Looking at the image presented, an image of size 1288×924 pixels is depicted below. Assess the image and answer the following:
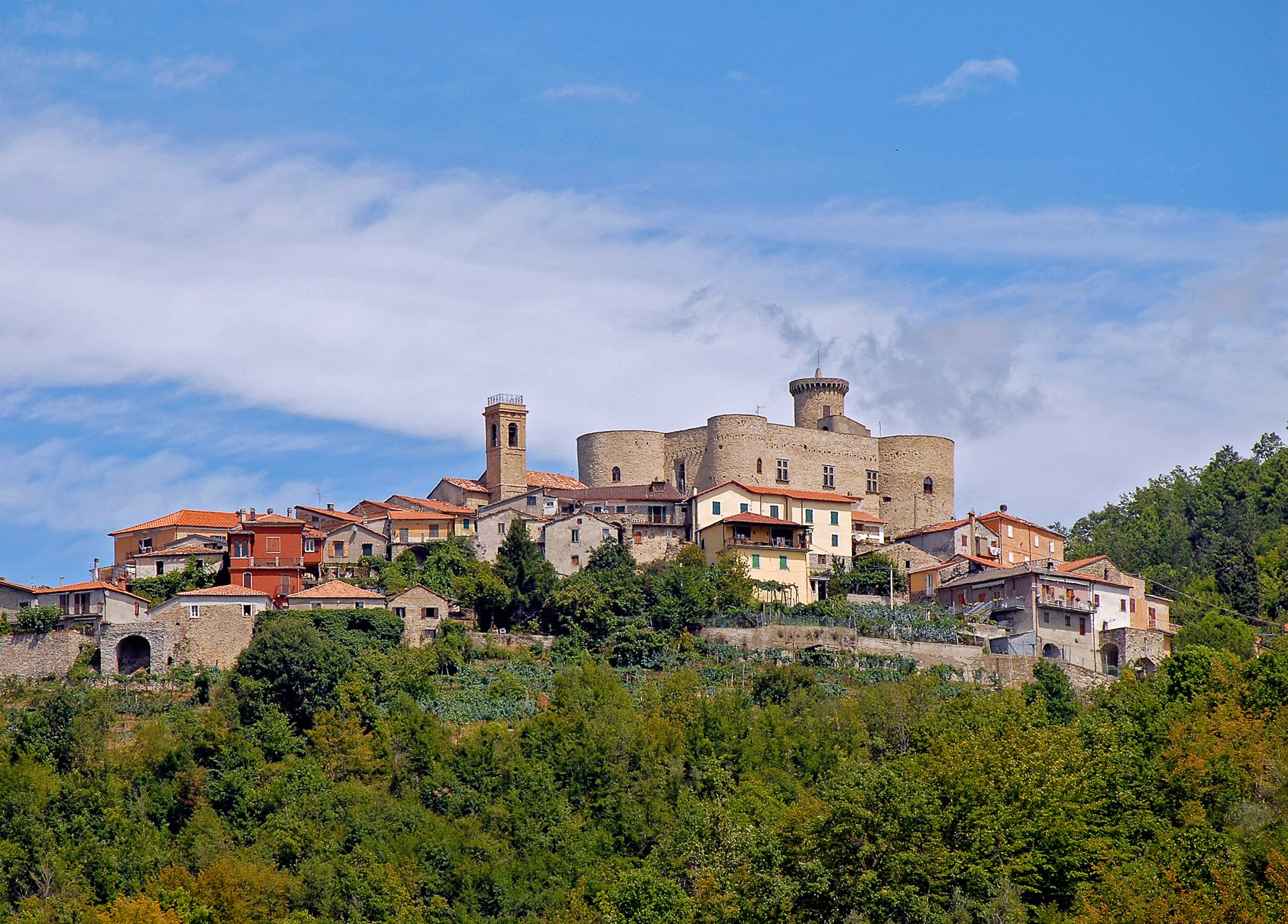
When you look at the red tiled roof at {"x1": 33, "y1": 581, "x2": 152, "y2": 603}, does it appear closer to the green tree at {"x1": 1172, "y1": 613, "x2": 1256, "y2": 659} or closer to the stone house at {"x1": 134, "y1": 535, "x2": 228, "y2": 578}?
the stone house at {"x1": 134, "y1": 535, "x2": 228, "y2": 578}

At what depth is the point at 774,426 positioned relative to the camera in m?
88.6

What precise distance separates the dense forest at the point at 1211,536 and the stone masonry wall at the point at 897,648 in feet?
43.6

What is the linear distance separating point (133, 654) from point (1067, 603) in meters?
34.1

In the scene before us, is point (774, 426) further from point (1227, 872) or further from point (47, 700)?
point (1227, 872)

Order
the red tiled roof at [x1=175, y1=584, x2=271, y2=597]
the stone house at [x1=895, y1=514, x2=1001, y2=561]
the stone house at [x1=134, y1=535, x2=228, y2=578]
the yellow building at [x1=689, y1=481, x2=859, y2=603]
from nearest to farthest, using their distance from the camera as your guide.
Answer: the red tiled roof at [x1=175, y1=584, x2=271, y2=597] < the stone house at [x1=134, y1=535, x2=228, y2=578] < the yellow building at [x1=689, y1=481, x2=859, y2=603] < the stone house at [x1=895, y1=514, x2=1001, y2=561]

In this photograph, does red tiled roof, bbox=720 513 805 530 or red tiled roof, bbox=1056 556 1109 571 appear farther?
red tiled roof, bbox=720 513 805 530

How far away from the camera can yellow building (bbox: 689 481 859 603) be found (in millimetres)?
81562

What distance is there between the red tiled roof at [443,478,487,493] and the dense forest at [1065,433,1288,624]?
96.3 ft

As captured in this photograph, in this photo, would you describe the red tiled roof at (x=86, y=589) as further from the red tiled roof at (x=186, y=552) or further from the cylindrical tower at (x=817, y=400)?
the cylindrical tower at (x=817, y=400)

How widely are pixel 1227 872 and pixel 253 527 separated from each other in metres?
43.2

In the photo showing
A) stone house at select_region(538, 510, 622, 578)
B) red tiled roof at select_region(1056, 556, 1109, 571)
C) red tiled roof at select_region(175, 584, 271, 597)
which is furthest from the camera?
red tiled roof at select_region(1056, 556, 1109, 571)

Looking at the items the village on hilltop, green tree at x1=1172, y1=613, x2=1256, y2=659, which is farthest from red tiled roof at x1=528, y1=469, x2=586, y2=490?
green tree at x1=1172, y1=613, x2=1256, y2=659

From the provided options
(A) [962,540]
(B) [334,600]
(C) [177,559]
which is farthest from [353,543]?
(A) [962,540]

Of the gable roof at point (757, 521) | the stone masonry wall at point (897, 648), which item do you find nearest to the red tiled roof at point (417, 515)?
the gable roof at point (757, 521)
